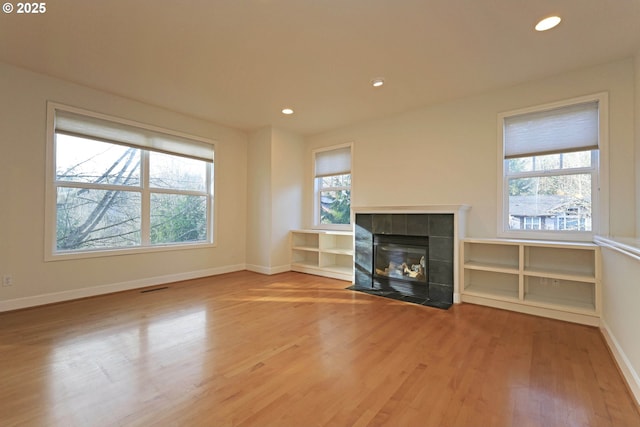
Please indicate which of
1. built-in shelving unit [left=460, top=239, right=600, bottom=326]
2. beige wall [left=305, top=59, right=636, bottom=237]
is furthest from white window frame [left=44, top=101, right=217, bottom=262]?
built-in shelving unit [left=460, top=239, right=600, bottom=326]

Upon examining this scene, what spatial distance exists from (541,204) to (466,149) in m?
1.12

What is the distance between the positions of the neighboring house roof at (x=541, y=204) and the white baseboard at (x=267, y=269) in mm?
3751

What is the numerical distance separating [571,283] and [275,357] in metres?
3.32

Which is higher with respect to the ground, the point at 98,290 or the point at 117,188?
the point at 117,188

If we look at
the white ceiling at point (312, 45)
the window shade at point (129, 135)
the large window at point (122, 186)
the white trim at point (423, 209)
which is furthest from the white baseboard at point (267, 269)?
the white ceiling at point (312, 45)

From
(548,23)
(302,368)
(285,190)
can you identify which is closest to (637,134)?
(548,23)

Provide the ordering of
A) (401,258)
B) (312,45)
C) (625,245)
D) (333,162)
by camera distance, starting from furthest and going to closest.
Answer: (333,162), (401,258), (312,45), (625,245)

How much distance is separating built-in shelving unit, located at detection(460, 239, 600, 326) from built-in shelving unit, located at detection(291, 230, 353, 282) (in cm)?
186

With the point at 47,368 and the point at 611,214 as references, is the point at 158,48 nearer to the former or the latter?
the point at 47,368

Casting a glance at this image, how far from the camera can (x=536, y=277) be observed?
3357 mm

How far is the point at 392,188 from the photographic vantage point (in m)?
4.57

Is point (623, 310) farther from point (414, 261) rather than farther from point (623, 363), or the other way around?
point (414, 261)

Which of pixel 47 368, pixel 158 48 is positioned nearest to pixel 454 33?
pixel 158 48

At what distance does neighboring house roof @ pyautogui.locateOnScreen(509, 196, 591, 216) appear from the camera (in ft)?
10.7
